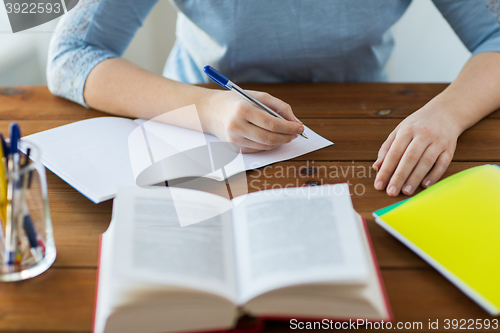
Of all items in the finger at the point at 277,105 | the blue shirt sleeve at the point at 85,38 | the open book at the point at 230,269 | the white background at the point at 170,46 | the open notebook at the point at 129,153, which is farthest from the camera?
the white background at the point at 170,46

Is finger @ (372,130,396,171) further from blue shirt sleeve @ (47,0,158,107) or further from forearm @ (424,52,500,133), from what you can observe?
blue shirt sleeve @ (47,0,158,107)

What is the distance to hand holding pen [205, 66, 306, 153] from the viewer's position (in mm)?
671

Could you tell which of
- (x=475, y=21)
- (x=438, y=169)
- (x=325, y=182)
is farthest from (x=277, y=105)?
(x=475, y=21)

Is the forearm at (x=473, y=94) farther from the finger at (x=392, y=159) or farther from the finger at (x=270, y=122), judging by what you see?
the finger at (x=270, y=122)

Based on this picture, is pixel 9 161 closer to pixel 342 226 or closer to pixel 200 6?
pixel 342 226

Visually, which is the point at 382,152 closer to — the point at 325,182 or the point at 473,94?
the point at 325,182

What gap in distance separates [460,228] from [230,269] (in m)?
A: 0.29

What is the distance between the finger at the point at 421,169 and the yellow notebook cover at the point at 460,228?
3 centimetres

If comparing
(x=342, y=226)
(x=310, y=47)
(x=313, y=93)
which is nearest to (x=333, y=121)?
(x=313, y=93)

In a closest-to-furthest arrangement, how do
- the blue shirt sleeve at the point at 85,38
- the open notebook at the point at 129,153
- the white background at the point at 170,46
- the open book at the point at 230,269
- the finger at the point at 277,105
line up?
the open book at the point at 230,269 < the open notebook at the point at 129,153 < the finger at the point at 277,105 < the blue shirt sleeve at the point at 85,38 < the white background at the point at 170,46

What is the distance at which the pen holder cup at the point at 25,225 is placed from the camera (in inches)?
16.8

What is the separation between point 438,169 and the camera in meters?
0.64

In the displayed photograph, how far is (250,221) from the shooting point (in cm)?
49

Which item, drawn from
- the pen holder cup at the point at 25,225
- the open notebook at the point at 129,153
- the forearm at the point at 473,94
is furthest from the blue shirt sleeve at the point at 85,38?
the forearm at the point at 473,94
